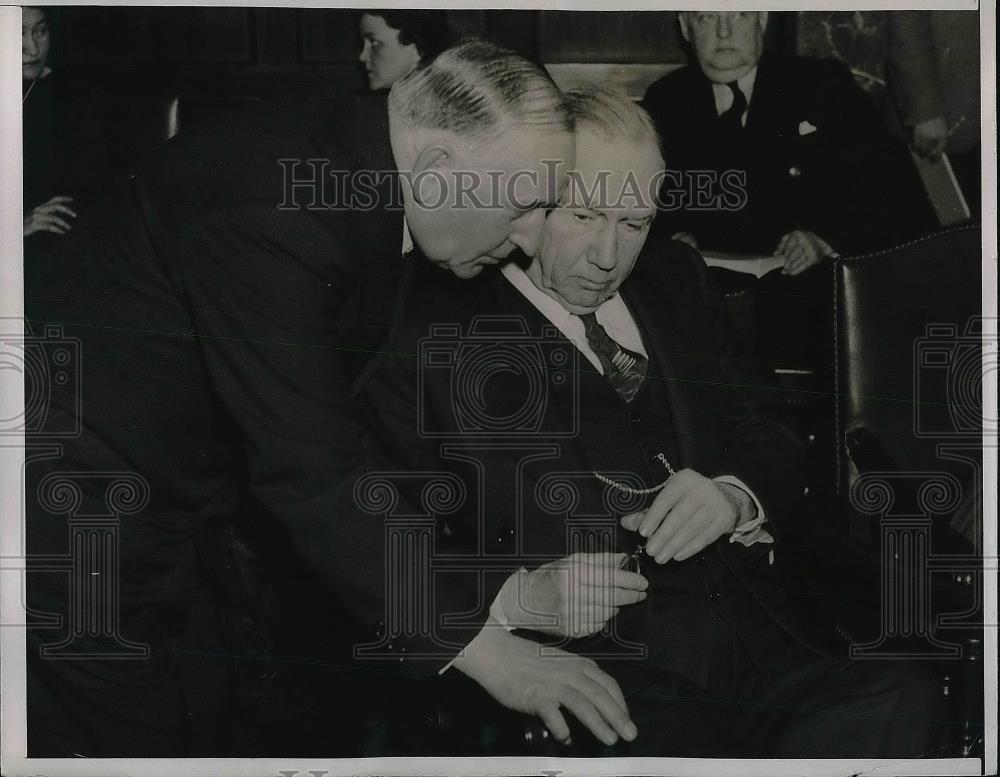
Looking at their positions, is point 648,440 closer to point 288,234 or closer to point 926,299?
point 926,299

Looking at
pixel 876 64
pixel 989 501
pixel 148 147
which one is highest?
pixel 876 64

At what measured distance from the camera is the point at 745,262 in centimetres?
220

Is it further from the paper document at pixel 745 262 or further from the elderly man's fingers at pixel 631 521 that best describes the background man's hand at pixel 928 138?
the elderly man's fingers at pixel 631 521

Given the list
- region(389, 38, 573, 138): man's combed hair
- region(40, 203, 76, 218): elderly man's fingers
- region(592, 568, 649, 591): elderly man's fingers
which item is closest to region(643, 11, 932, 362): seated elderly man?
region(389, 38, 573, 138): man's combed hair

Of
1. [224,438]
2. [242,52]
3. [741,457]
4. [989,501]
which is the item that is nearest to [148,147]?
[242,52]

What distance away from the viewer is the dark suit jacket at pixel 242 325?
6.92 ft

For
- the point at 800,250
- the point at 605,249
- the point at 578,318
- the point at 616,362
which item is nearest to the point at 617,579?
the point at 616,362

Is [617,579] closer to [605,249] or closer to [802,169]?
[605,249]

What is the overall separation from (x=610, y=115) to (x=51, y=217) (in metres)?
1.24

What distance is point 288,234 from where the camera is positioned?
82.9 inches

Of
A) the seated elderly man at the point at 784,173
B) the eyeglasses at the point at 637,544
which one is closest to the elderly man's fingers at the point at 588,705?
the eyeglasses at the point at 637,544

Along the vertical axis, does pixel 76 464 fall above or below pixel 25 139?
below

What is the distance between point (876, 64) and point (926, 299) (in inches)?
21.3

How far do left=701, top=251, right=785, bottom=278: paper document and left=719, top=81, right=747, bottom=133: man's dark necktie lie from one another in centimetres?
28
